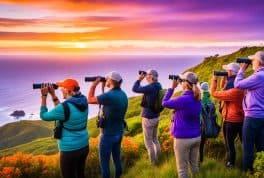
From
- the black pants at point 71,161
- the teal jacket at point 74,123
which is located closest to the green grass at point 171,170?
Result: the black pants at point 71,161

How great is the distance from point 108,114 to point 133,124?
15.9 m

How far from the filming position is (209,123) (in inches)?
397

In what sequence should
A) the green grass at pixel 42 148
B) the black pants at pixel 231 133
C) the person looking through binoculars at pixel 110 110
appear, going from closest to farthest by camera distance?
the person looking through binoculars at pixel 110 110, the black pants at pixel 231 133, the green grass at pixel 42 148

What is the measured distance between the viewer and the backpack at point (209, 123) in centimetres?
1003

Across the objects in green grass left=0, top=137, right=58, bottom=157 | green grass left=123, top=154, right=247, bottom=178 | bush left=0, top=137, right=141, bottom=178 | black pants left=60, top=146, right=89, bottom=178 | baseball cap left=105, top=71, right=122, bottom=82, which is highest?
baseball cap left=105, top=71, right=122, bottom=82

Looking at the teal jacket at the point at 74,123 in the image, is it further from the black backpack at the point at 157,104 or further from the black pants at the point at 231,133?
the black pants at the point at 231,133

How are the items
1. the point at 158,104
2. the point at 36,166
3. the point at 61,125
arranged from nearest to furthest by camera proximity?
the point at 61,125 < the point at 158,104 < the point at 36,166

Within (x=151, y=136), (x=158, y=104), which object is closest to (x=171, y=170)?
(x=151, y=136)

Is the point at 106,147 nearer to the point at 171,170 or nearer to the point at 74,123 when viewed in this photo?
the point at 74,123

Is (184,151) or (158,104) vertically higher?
(158,104)

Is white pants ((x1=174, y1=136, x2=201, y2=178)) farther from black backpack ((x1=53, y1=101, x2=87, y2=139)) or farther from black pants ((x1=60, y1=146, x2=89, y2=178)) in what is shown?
black backpack ((x1=53, y1=101, x2=87, y2=139))

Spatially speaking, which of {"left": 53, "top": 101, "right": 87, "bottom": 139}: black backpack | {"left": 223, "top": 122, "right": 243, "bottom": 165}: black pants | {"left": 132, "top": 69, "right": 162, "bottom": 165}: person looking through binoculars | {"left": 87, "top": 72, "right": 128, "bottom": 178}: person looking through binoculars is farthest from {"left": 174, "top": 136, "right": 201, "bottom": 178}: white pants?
{"left": 53, "top": 101, "right": 87, "bottom": 139}: black backpack

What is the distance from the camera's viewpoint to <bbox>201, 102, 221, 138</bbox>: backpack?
1003 cm

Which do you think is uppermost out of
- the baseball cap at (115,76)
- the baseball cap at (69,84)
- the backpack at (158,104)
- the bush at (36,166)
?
the baseball cap at (115,76)
